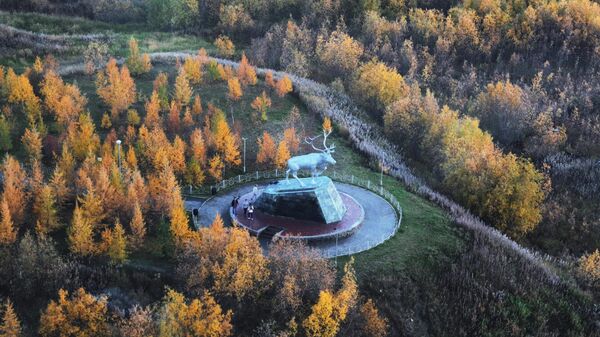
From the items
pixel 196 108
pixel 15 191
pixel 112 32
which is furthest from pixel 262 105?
pixel 112 32

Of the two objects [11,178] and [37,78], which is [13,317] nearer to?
[11,178]

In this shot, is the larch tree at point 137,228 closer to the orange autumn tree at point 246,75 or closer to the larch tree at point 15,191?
the larch tree at point 15,191

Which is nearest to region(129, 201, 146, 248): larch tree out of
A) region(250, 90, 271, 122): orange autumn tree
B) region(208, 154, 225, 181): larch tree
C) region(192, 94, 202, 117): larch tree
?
region(208, 154, 225, 181): larch tree

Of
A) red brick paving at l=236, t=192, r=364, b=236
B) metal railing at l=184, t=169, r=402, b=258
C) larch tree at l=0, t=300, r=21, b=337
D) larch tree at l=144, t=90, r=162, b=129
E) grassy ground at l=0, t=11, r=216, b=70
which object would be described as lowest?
metal railing at l=184, t=169, r=402, b=258

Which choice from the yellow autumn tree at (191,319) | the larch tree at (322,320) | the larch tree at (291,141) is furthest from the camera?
the larch tree at (291,141)

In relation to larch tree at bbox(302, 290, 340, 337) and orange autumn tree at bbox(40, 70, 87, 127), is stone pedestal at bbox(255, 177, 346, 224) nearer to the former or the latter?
larch tree at bbox(302, 290, 340, 337)

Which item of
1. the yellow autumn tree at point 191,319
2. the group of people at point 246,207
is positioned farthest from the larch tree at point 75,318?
the group of people at point 246,207
